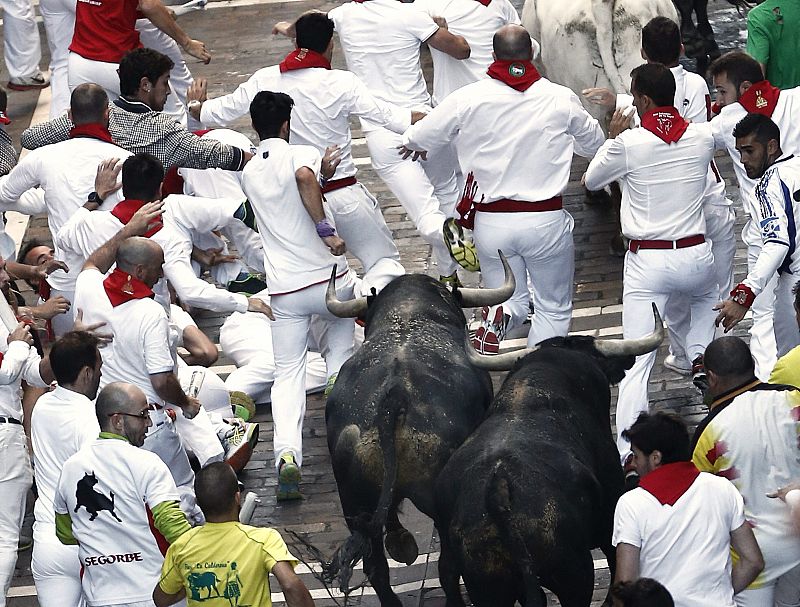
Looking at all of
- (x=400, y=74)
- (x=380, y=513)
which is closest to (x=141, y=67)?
(x=400, y=74)

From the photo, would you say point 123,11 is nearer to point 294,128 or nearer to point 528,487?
point 294,128

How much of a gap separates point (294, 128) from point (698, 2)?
623 centimetres

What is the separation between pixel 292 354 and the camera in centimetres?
1070

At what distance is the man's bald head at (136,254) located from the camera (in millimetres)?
9195

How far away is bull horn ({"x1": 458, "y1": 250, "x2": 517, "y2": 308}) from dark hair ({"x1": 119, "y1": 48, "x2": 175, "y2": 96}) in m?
3.19

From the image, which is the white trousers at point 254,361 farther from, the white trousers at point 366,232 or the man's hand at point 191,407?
the man's hand at point 191,407

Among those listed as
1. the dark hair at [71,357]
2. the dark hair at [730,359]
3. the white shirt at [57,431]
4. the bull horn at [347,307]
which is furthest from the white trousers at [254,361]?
the dark hair at [730,359]

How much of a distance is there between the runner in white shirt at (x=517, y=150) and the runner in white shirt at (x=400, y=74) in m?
1.25

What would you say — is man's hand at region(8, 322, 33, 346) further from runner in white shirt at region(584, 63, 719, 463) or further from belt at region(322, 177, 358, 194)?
runner in white shirt at region(584, 63, 719, 463)

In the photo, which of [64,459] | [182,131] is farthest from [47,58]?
[64,459]

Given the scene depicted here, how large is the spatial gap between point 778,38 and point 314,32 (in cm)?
381

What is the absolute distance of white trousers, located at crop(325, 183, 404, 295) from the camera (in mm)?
11484

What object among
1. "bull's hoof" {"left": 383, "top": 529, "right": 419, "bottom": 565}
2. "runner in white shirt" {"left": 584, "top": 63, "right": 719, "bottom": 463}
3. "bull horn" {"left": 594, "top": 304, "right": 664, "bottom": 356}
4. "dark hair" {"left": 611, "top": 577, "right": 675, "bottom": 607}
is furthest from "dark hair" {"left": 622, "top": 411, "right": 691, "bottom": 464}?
"runner in white shirt" {"left": 584, "top": 63, "right": 719, "bottom": 463}

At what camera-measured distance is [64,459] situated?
8.36 meters
